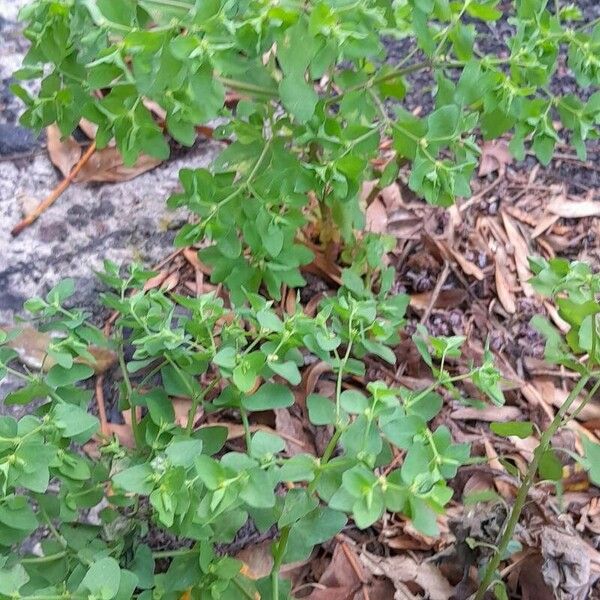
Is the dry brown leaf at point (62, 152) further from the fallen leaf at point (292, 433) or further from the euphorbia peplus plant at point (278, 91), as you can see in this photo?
the fallen leaf at point (292, 433)

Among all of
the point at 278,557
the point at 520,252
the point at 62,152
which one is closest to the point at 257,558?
the point at 278,557

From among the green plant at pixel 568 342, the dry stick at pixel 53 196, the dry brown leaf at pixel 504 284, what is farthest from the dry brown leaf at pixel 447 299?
the dry stick at pixel 53 196

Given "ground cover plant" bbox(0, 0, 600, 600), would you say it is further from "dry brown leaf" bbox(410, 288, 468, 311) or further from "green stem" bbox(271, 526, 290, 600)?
"dry brown leaf" bbox(410, 288, 468, 311)

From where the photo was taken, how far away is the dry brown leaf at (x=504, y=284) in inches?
70.6

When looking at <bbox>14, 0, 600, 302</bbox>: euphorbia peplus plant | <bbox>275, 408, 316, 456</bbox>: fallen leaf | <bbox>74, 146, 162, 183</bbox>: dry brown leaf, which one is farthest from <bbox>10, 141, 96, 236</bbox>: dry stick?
<bbox>275, 408, 316, 456</bbox>: fallen leaf

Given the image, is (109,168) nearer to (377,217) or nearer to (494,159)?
(377,217)

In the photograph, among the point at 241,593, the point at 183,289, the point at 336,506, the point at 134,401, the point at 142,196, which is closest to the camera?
the point at 336,506

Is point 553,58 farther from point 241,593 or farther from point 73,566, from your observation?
point 73,566

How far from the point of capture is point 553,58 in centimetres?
130

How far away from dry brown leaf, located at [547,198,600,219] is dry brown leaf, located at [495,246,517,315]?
203 mm

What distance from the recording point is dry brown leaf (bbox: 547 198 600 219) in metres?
1.94

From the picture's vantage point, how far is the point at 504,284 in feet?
5.96

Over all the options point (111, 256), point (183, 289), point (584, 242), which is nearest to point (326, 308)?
point (183, 289)

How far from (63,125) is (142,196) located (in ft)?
1.94
